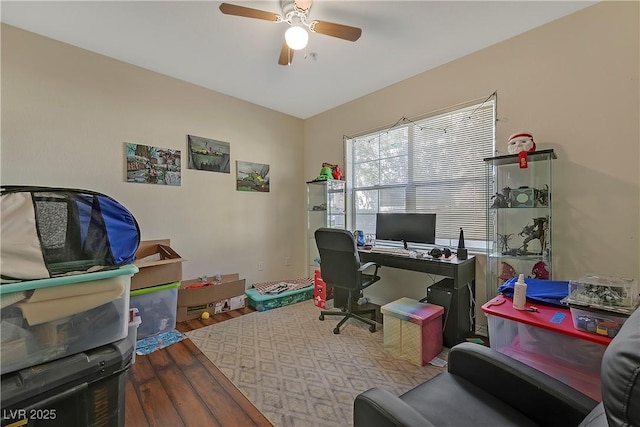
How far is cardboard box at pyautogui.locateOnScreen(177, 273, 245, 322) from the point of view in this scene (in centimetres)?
290

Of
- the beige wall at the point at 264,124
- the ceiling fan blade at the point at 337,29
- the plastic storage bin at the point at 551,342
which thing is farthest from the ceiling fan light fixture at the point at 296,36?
the plastic storage bin at the point at 551,342

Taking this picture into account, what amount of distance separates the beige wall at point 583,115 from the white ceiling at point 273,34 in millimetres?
198

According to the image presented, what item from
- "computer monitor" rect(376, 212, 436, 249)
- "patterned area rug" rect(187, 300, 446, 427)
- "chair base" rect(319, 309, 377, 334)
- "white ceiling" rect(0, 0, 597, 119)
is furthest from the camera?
"computer monitor" rect(376, 212, 436, 249)

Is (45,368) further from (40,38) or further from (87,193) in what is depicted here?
(40,38)

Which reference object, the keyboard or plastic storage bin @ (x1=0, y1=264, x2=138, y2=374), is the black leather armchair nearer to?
plastic storage bin @ (x1=0, y1=264, x2=138, y2=374)

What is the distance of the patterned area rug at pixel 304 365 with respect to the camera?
1666 mm

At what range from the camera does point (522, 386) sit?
40.6 inches

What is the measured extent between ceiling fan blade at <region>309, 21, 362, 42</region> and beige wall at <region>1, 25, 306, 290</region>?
6.48 ft

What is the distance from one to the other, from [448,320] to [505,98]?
2069mm

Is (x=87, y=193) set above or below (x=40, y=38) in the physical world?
below

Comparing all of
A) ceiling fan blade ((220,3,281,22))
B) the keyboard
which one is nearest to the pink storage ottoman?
the keyboard

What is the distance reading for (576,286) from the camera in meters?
1.41

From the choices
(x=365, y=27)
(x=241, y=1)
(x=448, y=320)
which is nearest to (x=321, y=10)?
(x=365, y=27)

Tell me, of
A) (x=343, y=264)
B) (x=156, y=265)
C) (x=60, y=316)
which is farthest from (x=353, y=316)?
(x=60, y=316)
